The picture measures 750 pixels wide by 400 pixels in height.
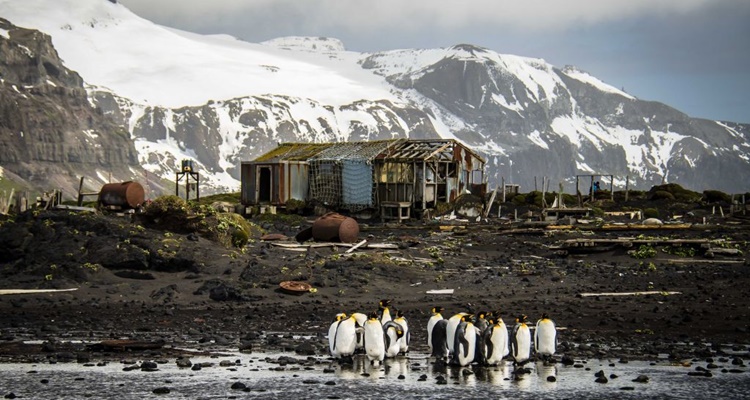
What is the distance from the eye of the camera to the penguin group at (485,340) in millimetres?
22531

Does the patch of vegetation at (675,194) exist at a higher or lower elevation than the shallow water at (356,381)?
higher

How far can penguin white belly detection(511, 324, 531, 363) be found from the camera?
22.8 m

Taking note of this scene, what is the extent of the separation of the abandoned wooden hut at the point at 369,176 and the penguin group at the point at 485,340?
1697 inches

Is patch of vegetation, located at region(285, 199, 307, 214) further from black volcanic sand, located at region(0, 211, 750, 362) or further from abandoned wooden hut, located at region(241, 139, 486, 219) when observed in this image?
black volcanic sand, located at region(0, 211, 750, 362)

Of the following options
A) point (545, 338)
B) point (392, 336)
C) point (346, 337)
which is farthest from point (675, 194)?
point (346, 337)

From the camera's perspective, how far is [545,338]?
23.0m

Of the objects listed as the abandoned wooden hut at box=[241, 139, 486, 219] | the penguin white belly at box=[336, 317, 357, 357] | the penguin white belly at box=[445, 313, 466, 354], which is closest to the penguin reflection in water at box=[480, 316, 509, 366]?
the penguin white belly at box=[445, 313, 466, 354]

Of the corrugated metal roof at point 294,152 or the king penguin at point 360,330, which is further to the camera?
the corrugated metal roof at point 294,152

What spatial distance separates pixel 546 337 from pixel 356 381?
4632 mm

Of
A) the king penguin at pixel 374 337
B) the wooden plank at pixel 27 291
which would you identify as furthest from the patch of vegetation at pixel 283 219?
the king penguin at pixel 374 337

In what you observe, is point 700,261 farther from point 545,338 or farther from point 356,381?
point 356,381

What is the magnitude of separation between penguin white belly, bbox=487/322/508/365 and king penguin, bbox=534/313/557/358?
0.83 m

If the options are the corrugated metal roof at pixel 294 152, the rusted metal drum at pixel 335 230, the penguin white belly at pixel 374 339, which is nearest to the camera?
the penguin white belly at pixel 374 339

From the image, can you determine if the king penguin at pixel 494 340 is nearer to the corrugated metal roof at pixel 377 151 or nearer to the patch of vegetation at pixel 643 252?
the patch of vegetation at pixel 643 252
